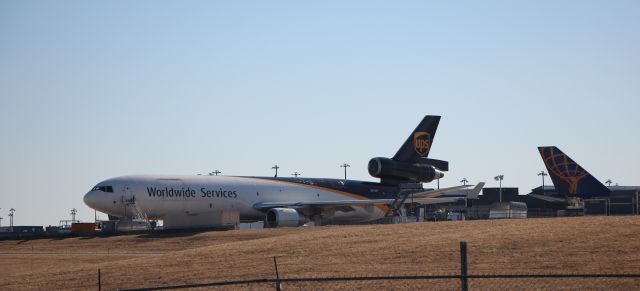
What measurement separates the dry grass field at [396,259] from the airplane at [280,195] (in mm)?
18839

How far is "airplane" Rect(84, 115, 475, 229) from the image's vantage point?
5638 cm

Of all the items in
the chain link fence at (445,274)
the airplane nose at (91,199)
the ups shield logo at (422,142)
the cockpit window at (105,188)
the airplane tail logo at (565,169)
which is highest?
the ups shield logo at (422,142)

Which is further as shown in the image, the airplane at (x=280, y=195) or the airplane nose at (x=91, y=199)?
the airplane at (x=280, y=195)

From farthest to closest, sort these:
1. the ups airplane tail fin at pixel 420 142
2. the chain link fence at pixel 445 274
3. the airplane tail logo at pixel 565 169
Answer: the ups airplane tail fin at pixel 420 142 < the airplane tail logo at pixel 565 169 < the chain link fence at pixel 445 274

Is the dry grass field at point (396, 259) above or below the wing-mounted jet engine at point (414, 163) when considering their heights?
below

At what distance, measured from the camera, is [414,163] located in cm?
6794

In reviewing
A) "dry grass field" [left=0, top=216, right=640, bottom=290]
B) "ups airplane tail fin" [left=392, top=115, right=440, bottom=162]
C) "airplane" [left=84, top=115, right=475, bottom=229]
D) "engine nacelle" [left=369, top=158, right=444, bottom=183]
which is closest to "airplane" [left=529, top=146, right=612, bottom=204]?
"airplane" [left=84, top=115, right=475, bottom=229]

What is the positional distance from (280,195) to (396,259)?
131 ft

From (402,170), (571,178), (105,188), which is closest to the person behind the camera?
(571,178)

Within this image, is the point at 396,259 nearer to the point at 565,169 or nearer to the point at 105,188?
the point at 565,169

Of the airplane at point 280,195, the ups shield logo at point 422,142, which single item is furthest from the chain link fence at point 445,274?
the ups shield logo at point 422,142

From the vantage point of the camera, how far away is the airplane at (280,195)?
185 feet

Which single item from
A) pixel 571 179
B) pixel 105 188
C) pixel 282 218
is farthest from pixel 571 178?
pixel 105 188

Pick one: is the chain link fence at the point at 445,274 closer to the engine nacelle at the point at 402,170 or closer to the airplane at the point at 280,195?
the airplane at the point at 280,195
